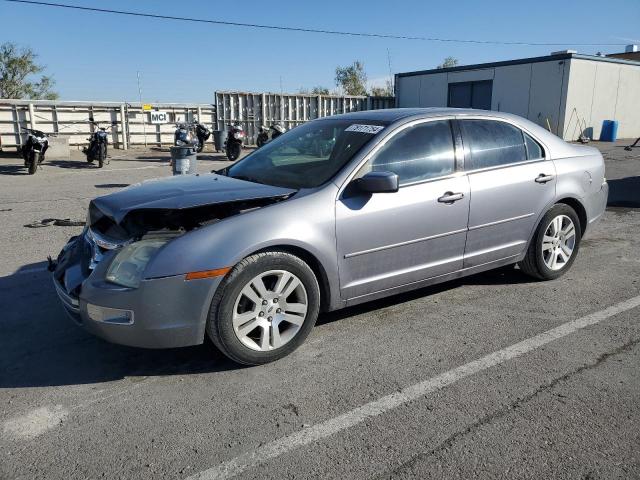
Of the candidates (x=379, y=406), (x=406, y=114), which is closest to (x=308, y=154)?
(x=406, y=114)

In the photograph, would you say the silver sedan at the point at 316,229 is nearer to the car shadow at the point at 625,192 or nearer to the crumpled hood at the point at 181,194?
the crumpled hood at the point at 181,194

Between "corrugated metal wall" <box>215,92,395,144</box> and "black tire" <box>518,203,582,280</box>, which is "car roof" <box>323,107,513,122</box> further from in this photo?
"corrugated metal wall" <box>215,92,395,144</box>

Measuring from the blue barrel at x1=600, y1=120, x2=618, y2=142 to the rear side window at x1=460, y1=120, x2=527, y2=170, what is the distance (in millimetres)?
24531

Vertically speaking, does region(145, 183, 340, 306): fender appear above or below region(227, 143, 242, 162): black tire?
above

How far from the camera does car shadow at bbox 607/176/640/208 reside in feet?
31.1

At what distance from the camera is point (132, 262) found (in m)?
3.17

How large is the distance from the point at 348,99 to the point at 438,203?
835 inches

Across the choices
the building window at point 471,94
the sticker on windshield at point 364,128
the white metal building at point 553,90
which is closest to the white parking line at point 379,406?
the sticker on windshield at point 364,128

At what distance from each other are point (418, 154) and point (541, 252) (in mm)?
1667

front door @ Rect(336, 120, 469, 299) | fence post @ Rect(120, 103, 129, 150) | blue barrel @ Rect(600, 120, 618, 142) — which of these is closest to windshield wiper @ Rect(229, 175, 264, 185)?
front door @ Rect(336, 120, 469, 299)

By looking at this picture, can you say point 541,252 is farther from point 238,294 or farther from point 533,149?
point 238,294

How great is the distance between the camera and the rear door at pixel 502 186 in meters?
4.35

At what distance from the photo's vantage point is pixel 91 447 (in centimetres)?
Answer: 264

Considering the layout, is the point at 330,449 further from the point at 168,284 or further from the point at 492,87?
the point at 492,87
